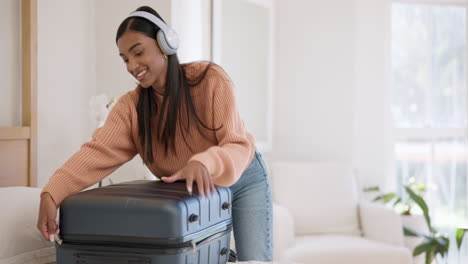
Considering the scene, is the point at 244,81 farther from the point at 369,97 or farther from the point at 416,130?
the point at 416,130

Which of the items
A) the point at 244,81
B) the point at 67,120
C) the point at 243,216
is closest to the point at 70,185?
the point at 243,216

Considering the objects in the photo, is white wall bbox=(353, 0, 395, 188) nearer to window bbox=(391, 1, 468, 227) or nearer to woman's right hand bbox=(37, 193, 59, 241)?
window bbox=(391, 1, 468, 227)

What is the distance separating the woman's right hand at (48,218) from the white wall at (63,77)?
1.02 m

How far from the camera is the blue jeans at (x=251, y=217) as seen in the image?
5.85 ft

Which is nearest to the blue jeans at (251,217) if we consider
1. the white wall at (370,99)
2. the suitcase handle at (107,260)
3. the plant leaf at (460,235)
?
the suitcase handle at (107,260)

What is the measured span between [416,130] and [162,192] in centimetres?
330

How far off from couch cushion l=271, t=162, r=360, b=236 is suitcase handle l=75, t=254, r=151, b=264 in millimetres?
2429

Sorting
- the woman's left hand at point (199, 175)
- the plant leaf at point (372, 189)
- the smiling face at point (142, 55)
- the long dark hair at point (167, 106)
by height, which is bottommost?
the plant leaf at point (372, 189)

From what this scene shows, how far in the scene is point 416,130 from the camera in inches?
170

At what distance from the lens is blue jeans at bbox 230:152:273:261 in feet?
5.85

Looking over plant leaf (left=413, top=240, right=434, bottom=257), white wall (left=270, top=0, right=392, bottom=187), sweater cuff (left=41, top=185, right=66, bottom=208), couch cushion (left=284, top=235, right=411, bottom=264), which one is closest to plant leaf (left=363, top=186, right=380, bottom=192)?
white wall (left=270, top=0, right=392, bottom=187)

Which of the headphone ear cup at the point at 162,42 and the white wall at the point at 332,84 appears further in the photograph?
the white wall at the point at 332,84

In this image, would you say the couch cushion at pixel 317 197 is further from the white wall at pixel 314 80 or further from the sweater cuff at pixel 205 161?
the sweater cuff at pixel 205 161

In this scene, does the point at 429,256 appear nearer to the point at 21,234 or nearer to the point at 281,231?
the point at 281,231
